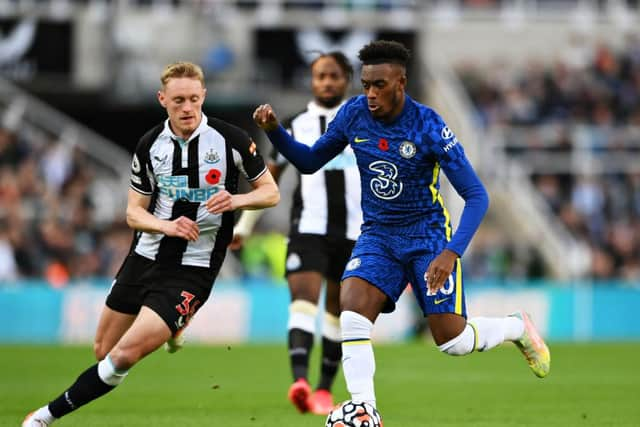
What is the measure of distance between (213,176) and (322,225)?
253 cm

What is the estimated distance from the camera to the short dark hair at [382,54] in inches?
328

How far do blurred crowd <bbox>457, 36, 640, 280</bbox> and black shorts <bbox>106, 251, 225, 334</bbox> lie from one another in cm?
1777

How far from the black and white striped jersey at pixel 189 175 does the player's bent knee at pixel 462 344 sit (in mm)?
1597

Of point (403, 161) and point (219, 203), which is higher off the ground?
point (403, 161)

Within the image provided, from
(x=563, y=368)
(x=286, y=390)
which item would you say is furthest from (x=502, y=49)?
(x=286, y=390)

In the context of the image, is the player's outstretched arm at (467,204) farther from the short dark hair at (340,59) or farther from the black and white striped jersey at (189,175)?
the short dark hair at (340,59)

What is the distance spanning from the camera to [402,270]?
28.0ft

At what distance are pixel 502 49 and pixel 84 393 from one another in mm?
29306

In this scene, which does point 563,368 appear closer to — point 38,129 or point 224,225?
point 224,225

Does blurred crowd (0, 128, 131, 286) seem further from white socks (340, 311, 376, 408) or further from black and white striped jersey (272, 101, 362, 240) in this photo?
white socks (340, 311, 376, 408)

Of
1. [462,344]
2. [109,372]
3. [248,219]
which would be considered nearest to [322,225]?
[248,219]

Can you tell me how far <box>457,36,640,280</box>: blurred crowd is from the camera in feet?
88.4

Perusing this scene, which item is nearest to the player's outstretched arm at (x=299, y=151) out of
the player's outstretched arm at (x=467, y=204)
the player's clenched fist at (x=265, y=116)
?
the player's clenched fist at (x=265, y=116)

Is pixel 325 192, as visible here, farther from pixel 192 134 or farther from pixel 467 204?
pixel 467 204
